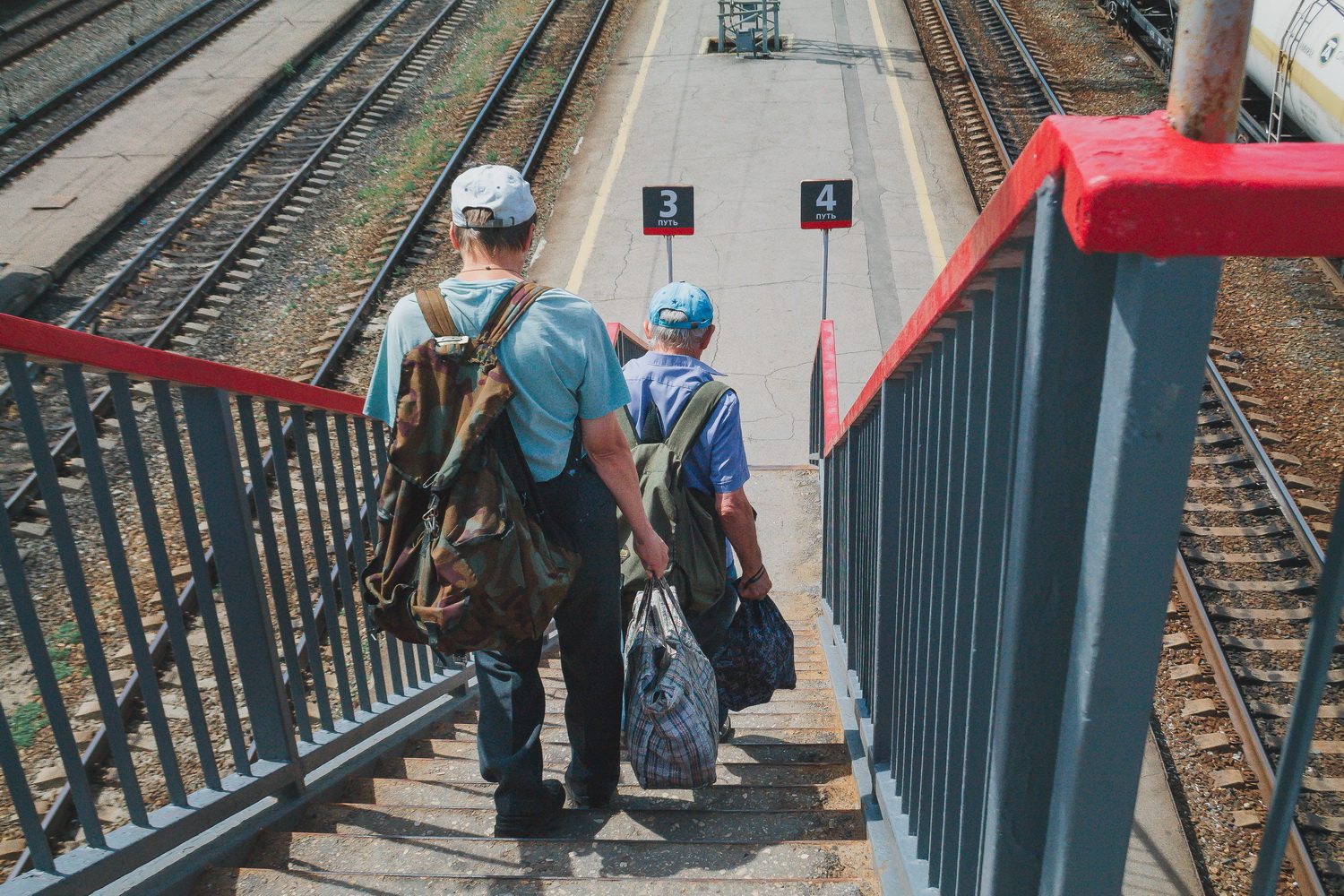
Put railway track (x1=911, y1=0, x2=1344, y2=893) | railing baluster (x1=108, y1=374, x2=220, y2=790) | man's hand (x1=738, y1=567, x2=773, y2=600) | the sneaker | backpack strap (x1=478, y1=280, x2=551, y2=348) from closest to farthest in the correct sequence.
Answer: railing baluster (x1=108, y1=374, x2=220, y2=790), backpack strap (x1=478, y1=280, x2=551, y2=348), the sneaker, man's hand (x1=738, y1=567, x2=773, y2=600), railway track (x1=911, y1=0, x2=1344, y2=893)

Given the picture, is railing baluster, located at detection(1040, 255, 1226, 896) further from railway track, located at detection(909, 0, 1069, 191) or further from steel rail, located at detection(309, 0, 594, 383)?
railway track, located at detection(909, 0, 1069, 191)

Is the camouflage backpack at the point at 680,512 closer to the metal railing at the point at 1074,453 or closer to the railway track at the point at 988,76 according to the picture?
the metal railing at the point at 1074,453

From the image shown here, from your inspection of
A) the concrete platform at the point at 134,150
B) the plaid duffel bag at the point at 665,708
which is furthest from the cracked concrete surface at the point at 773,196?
the plaid duffel bag at the point at 665,708

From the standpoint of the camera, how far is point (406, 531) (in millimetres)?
2256

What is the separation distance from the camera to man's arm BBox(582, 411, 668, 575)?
236 cm

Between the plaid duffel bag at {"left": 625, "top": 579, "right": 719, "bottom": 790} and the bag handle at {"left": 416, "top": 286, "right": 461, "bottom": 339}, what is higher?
the bag handle at {"left": 416, "top": 286, "right": 461, "bottom": 339}

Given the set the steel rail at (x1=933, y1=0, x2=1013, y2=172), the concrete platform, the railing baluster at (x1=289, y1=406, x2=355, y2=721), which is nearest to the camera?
the railing baluster at (x1=289, y1=406, x2=355, y2=721)

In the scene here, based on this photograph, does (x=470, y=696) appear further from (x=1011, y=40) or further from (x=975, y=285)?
(x=1011, y=40)

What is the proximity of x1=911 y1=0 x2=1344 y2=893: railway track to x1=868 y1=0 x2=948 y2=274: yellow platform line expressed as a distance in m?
3.31

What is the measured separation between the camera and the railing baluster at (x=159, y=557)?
2.09 metres

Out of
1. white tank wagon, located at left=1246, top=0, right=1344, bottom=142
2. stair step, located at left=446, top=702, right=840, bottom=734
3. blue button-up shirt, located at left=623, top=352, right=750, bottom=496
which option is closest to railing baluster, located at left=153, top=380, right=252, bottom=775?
blue button-up shirt, located at left=623, top=352, right=750, bottom=496

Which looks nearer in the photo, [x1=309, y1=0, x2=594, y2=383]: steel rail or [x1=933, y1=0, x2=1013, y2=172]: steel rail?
[x1=309, y1=0, x2=594, y2=383]: steel rail

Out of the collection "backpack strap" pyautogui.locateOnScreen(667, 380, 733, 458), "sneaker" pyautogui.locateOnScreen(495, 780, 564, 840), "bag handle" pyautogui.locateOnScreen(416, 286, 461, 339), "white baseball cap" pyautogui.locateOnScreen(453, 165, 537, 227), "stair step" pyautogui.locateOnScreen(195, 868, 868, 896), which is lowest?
"sneaker" pyautogui.locateOnScreen(495, 780, 564, 840)

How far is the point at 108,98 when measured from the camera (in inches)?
543
